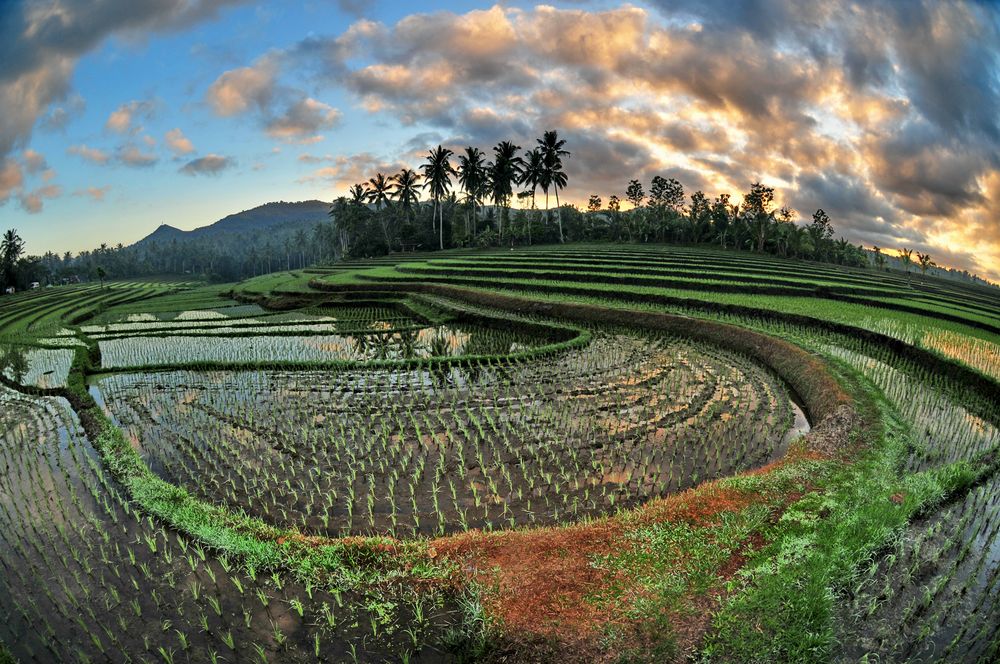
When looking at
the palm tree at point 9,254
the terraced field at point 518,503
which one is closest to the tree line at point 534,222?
the palm tree at point 9,254

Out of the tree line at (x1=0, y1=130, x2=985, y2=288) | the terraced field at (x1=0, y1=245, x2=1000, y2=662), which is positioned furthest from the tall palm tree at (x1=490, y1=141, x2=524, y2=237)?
the terraced field at (x1=0, y1=245, x2=1000, y2=662)

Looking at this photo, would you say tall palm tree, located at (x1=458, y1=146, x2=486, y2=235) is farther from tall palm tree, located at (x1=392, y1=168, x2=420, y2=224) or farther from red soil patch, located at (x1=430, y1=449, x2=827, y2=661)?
red soil patch, located at (x1=430, y1=449, x2=827, y2=661)

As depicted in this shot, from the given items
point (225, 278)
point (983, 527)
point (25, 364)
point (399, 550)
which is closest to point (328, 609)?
point (399, 550)

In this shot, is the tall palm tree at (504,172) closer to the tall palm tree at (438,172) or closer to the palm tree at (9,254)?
the tall palm tree at (438,172)

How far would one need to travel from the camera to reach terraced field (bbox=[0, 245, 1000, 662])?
4328 mm

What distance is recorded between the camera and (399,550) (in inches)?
206

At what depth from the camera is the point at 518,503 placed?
261 inches

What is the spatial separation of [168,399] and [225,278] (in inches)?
3942

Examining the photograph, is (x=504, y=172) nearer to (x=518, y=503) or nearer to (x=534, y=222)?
(x=534, y=222)

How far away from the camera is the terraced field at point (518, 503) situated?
4.33 m

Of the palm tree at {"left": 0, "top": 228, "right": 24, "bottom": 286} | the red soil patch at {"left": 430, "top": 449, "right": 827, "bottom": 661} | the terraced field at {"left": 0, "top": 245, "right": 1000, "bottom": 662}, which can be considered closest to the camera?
the red soil patch at {"left": 430, "top": 449, "right": 827, "bottom": 661}

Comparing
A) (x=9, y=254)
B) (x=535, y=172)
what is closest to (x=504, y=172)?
(x=535, y=172)

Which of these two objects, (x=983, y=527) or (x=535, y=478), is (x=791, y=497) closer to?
(x=983, y=527)

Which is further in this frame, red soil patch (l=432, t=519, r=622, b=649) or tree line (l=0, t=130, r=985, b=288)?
tree line (l=0, t=130, r=985, b=288)
